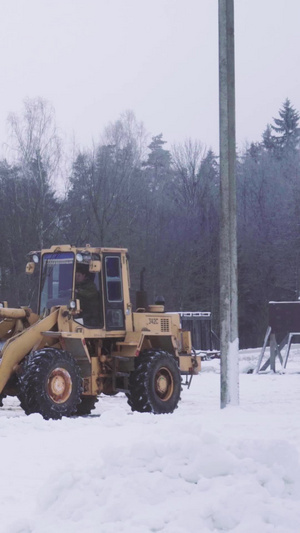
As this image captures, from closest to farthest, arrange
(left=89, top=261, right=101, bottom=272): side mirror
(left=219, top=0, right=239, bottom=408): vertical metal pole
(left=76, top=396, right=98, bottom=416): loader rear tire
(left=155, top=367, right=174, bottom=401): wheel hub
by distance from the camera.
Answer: (left=89, top=261, right=101, bottom=272): side mirror → (left=219, top=0, right=239, bottom=408): vertical metal pole → (left=155, top=367, right=174, bottom=401): wheel hub → (left=76, top=396, right=98, bottom=416): loader rear tire

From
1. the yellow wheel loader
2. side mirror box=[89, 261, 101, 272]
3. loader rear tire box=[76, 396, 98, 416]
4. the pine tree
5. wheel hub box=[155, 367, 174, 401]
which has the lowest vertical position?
loader rear tire box=[76, 396, 98, 416]

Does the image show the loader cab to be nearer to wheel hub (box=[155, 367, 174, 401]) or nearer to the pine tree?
wheel hub (box=[155, 367, 174, 401])

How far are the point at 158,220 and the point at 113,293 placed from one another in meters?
45.0

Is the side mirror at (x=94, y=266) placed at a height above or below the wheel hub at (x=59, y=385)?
above

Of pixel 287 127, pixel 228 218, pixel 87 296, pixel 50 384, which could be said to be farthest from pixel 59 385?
pixel 287 127

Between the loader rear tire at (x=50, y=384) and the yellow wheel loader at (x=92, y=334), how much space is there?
0.11 feet

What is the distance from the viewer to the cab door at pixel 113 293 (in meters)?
16.9

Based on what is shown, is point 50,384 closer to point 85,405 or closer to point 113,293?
point 85,405

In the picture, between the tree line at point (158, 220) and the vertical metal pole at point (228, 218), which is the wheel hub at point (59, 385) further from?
→ the tree line at point (158, 220)

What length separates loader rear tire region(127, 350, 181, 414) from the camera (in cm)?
1647

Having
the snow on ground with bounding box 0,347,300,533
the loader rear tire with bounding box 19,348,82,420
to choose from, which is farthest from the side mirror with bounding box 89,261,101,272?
the snow on ground with bounding box 0,347,300,533

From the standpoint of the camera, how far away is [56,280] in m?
16.9

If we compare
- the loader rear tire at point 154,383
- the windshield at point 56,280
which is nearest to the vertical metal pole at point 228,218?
the loader rear tire at point 154,383

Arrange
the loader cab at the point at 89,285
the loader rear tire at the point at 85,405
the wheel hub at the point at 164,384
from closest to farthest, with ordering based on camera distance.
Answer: the loader cab at the point at 89,285, the wheel hub at the point at 164,384, the loader rear tire at the point at 85,405
